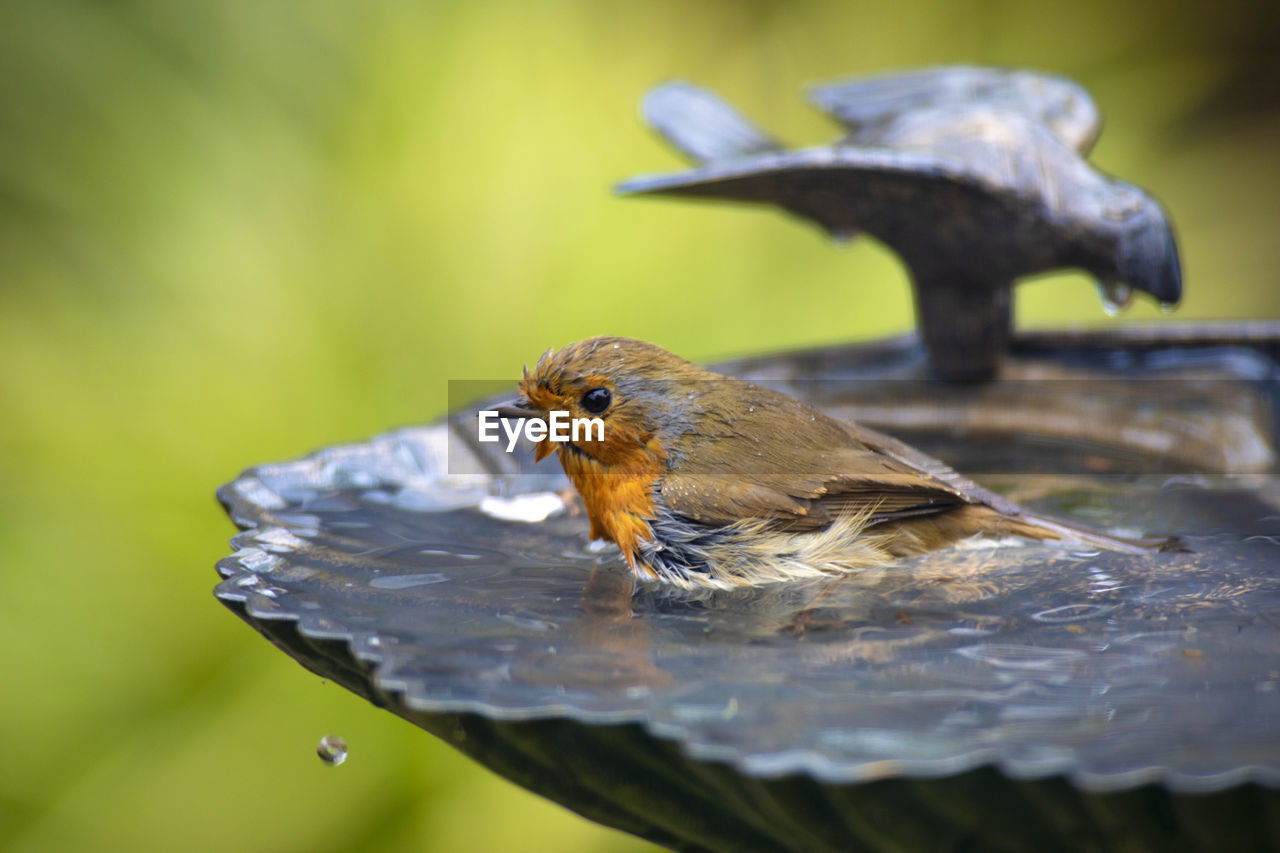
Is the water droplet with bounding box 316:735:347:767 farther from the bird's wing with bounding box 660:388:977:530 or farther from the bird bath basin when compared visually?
the bird's wing with bounding box 660:388:977:530

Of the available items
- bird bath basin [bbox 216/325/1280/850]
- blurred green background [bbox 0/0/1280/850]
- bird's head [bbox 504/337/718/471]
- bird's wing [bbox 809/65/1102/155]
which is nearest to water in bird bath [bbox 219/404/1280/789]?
bird bath basin [bbox 216/325/1280/850]

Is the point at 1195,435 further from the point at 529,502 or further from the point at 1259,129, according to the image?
the point at 1259,129

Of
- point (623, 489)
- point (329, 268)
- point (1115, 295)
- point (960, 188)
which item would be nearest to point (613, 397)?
point (623, 489)

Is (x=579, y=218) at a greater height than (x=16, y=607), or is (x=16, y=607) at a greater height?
(x=579, y=218)

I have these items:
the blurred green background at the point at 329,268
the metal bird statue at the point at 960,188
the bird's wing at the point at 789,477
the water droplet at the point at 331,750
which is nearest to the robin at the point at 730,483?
the bird's wing at the point at 789,477

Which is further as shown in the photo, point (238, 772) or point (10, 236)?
point (10, 236)

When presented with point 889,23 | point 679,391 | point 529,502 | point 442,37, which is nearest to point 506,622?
point 679,391
